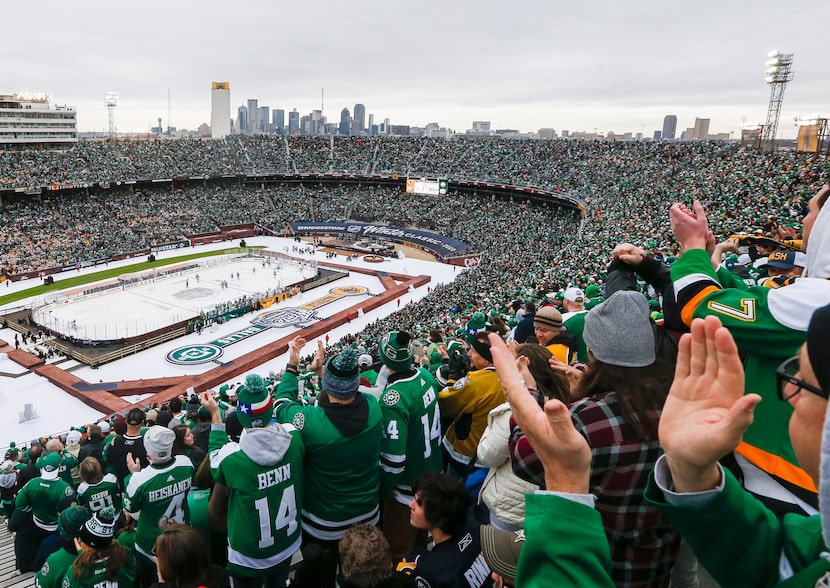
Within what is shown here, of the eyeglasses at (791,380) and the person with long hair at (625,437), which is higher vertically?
the eyeglasses at (791,380)

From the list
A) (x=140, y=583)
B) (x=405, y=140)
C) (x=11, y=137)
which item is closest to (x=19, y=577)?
(x=140, y=583)

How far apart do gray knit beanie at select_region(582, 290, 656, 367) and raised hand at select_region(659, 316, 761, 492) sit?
2.77 feet

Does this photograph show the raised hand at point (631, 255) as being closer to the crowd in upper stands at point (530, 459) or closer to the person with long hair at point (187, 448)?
the crowd in upper stands at point (530, 459)

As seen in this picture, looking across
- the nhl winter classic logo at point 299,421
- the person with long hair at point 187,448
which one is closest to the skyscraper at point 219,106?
the person with long hair at point 187,448

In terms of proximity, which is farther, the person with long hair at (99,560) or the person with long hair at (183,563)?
the person with long hair at (99,560)

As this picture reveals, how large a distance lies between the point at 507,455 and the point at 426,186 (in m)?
54.4

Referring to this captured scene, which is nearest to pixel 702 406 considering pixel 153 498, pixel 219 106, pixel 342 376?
pixel 342 376

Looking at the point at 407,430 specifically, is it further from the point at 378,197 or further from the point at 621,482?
the point at 378,197

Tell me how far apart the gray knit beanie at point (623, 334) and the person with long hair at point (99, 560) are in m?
3.66

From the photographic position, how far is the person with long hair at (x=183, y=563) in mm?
3254

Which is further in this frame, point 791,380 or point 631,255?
point 631,255

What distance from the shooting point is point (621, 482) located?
7.65 feet

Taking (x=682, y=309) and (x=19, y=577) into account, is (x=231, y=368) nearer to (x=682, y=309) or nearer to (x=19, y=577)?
(x=19, y=577)

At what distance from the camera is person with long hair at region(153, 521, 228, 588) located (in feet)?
10.7
